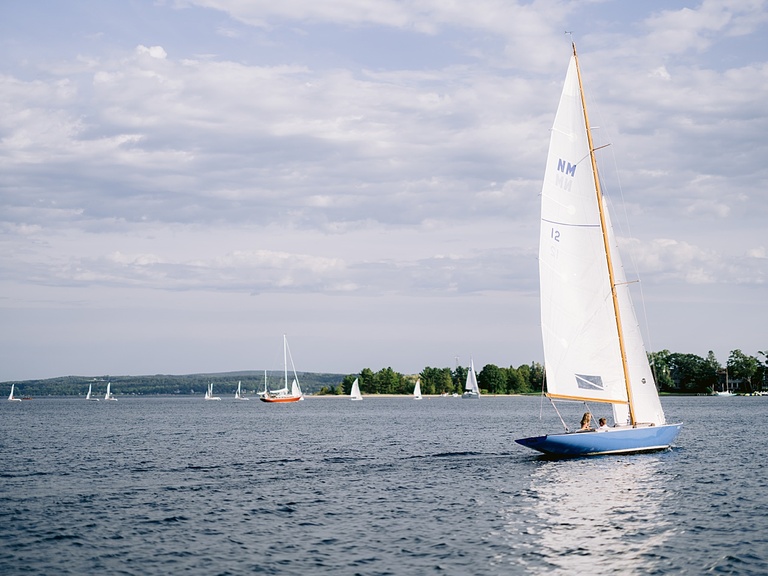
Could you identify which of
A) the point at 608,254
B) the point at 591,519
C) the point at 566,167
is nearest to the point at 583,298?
the point at 608,254

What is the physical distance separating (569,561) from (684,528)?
7115 mm

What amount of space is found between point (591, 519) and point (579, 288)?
60.1ft

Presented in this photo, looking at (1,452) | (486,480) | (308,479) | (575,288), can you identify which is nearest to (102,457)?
(1,452)

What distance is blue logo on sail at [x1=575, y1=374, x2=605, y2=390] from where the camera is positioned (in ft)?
157

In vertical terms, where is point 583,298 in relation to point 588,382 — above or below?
above

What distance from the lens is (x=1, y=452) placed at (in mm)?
64750

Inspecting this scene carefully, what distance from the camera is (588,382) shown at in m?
47.7

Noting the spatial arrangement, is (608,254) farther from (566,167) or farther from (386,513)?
(386,513)

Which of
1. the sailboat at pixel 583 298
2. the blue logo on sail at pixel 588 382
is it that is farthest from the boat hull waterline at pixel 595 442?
the blue logo on sail at pixel 588 382

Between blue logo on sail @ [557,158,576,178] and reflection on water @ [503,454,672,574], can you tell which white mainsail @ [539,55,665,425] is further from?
reflection on water @ [503,454,672,574]

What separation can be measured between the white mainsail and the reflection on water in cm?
440

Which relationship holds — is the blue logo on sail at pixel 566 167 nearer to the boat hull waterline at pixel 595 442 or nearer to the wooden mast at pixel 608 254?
the wooden mast at pixel 608 254

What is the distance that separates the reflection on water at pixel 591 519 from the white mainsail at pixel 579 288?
173 inches

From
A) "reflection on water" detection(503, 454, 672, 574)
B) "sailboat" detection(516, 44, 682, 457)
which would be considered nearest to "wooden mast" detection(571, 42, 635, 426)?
"sailboat" detection(516, 44, 682, 457)
